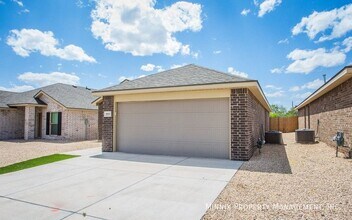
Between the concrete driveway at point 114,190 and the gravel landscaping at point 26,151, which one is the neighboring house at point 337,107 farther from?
the gravel landscaping at point 26,151

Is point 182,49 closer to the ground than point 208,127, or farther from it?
farther from it

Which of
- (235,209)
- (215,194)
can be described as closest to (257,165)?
(215,194)

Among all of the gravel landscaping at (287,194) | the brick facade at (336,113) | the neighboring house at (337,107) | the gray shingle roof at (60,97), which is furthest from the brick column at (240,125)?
the gray shingle roof at (60,97)

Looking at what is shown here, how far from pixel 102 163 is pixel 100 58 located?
1128 centimetres

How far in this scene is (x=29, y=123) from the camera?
18500 mm

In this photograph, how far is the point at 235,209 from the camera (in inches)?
143

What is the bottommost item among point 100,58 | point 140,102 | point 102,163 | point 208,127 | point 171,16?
point 102,163

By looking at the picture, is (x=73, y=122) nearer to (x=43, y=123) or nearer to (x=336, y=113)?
(x=43, y=123)

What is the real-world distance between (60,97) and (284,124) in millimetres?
25752

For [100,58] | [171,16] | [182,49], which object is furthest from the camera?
[100,58]

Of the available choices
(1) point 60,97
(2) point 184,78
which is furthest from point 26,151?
(2) point 184,78

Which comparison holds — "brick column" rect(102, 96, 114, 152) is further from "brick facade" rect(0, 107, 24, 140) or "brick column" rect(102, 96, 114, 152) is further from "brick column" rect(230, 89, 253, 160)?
"brick facade" rect(0, 107, 24, 140)

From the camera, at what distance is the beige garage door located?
8.39 metres

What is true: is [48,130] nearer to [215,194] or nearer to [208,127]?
[208,127]
